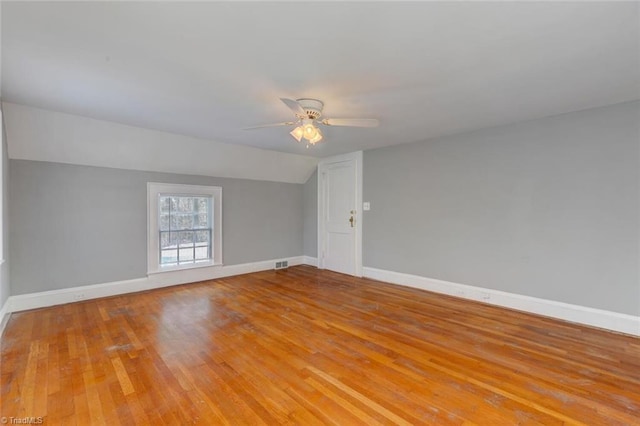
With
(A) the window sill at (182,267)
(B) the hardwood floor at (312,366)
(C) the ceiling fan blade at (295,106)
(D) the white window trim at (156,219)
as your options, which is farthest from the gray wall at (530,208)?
(A) the window sill at (182,267)

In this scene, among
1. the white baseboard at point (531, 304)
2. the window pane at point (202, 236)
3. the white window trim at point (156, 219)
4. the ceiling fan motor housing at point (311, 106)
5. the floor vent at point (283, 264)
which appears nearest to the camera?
the ceiling fan motor housing at point (311, 106)

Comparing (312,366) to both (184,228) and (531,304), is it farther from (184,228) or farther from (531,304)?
(184,228)

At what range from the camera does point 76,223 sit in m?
3.90

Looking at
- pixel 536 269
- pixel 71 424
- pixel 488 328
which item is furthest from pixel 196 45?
pixel 536 269

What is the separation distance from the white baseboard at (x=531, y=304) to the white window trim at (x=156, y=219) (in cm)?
306

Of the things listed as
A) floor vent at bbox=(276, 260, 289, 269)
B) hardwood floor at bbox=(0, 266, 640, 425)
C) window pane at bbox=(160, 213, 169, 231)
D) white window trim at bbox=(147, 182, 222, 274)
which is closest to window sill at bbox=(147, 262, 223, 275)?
white window trim at bbox=(147, 182, 222, 274)

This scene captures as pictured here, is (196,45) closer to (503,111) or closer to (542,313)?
(503,111)

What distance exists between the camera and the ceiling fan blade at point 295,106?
2.48 meters

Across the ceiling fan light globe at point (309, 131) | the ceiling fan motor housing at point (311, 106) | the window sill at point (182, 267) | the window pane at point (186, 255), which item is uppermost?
the ceiling fan motor housing at point (311, 106)

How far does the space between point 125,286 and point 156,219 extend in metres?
1.06

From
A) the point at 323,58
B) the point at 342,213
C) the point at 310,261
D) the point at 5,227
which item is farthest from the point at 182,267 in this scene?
the point at 323,58

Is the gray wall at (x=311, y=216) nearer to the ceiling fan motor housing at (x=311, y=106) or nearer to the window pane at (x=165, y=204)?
the window pane at (x=165, y=204)

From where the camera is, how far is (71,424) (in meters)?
1.68

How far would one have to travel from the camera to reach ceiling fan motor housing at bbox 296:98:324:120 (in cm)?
272
